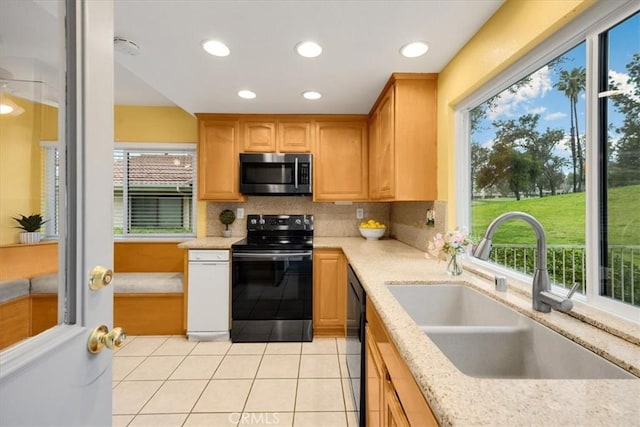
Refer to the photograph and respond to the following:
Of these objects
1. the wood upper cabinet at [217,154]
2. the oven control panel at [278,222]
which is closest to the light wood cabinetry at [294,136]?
the wood upper cabinet at [217,154]

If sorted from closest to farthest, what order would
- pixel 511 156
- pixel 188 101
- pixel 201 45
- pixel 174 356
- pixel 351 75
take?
pixel 511 156 → pixel 201 45 → pixel 351 75 → pixel 174 356 → pixel 188 101

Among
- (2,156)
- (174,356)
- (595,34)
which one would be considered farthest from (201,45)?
(174,356)

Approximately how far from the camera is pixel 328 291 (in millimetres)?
2812

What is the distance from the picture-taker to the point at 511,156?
5.16 feet

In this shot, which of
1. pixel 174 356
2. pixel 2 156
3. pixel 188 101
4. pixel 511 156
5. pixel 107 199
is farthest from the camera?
pixel 188 101

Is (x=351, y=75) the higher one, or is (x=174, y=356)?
(x=351, y=75)

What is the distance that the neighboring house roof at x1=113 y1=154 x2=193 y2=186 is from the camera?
11.2 feet

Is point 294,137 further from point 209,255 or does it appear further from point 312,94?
point 209,255

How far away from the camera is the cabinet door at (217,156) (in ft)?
10.1

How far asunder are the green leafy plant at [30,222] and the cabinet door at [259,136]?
8.25 ft

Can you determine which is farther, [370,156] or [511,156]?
[370,156]

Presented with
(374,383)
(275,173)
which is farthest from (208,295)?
(374,383)

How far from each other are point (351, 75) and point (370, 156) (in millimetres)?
1066

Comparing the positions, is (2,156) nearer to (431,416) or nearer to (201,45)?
(431,416)
